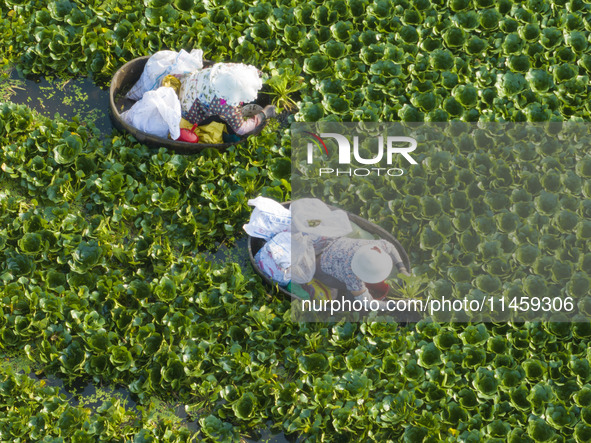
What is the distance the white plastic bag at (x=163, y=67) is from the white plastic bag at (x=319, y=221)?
151 cm

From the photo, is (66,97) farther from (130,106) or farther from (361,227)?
(361,227)

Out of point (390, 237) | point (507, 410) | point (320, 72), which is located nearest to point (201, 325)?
point (390, 237)

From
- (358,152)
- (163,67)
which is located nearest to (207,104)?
(163,67)

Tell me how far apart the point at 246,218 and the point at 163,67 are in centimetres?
139

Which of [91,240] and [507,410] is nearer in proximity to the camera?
[507,410]

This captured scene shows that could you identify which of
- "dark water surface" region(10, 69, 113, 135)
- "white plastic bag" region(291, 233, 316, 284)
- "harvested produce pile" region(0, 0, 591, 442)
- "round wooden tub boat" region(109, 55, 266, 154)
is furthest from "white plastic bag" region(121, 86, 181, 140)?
"white plastic bag" region(291, 233, 316, 284)

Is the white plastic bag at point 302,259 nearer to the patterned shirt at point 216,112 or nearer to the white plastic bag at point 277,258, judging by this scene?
the white plastic bag at point 277,258

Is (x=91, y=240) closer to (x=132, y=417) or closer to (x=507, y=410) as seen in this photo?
(x=132, y=417)

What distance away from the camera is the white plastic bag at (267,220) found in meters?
4.84

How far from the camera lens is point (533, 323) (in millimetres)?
4887

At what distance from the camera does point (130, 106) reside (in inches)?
228

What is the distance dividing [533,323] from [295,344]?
5.33 ft

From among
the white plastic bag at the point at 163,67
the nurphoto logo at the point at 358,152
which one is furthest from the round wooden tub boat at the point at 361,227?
the white plastic bag at the point at 163,67

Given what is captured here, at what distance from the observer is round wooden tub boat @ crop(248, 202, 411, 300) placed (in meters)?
4.93
